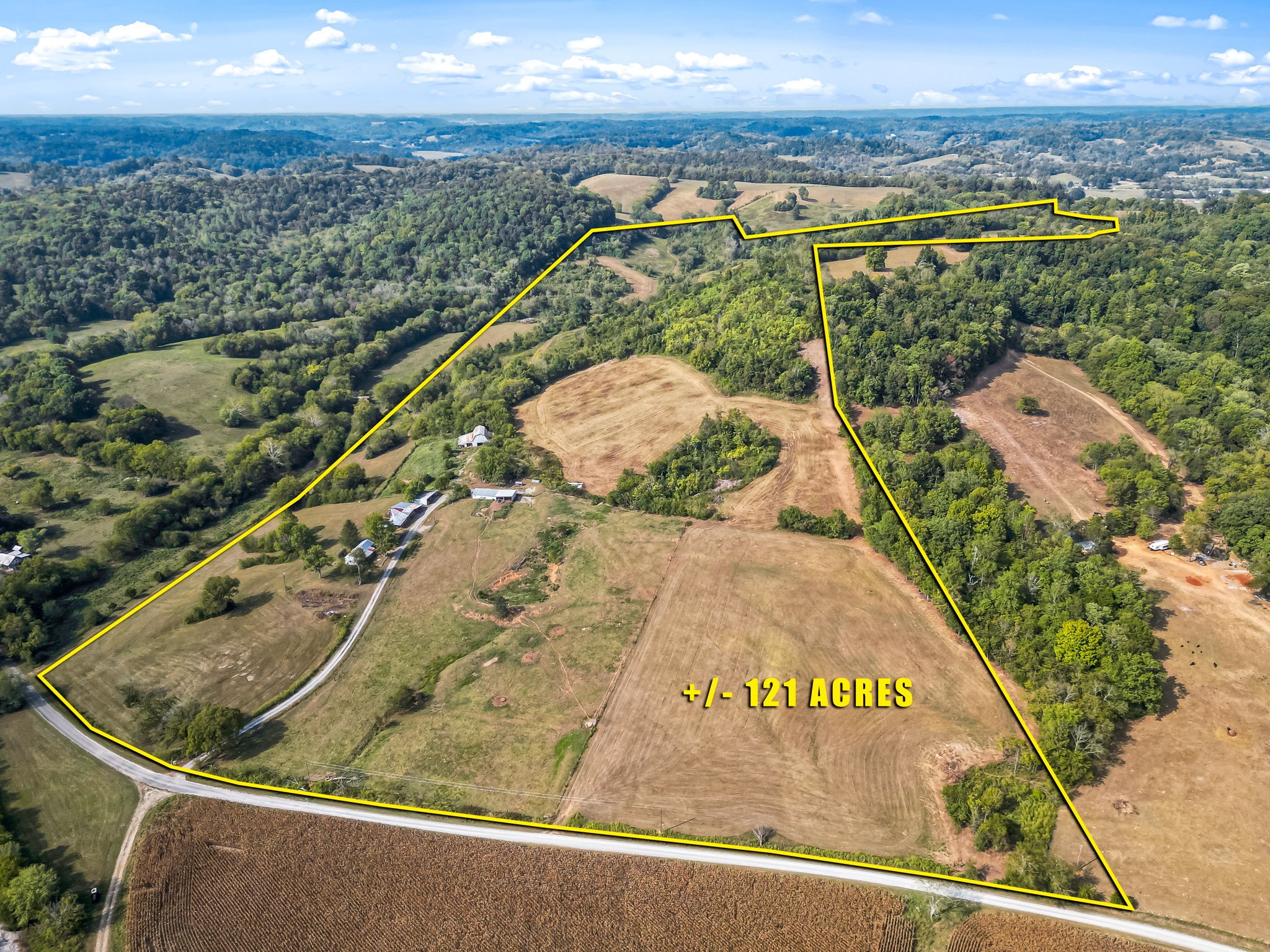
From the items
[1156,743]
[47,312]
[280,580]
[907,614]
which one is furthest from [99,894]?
[47,312]

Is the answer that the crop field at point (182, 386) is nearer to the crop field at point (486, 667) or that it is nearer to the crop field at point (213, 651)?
the crop field at point (213, 651)

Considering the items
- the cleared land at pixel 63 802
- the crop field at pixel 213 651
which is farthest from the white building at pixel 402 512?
the cleared land at pixel 63 802

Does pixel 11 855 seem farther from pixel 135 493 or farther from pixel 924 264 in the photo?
pixel 924 264

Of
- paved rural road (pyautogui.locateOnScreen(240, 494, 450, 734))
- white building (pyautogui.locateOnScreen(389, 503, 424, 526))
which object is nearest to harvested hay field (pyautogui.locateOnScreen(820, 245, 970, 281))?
white building (pyautogui.locateOnScreen(389, 503, 424, 526))

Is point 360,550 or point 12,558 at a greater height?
point 360,550

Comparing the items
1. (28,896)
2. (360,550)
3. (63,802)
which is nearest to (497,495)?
(360,550)

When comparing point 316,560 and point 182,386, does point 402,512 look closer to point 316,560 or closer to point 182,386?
point 316,560
